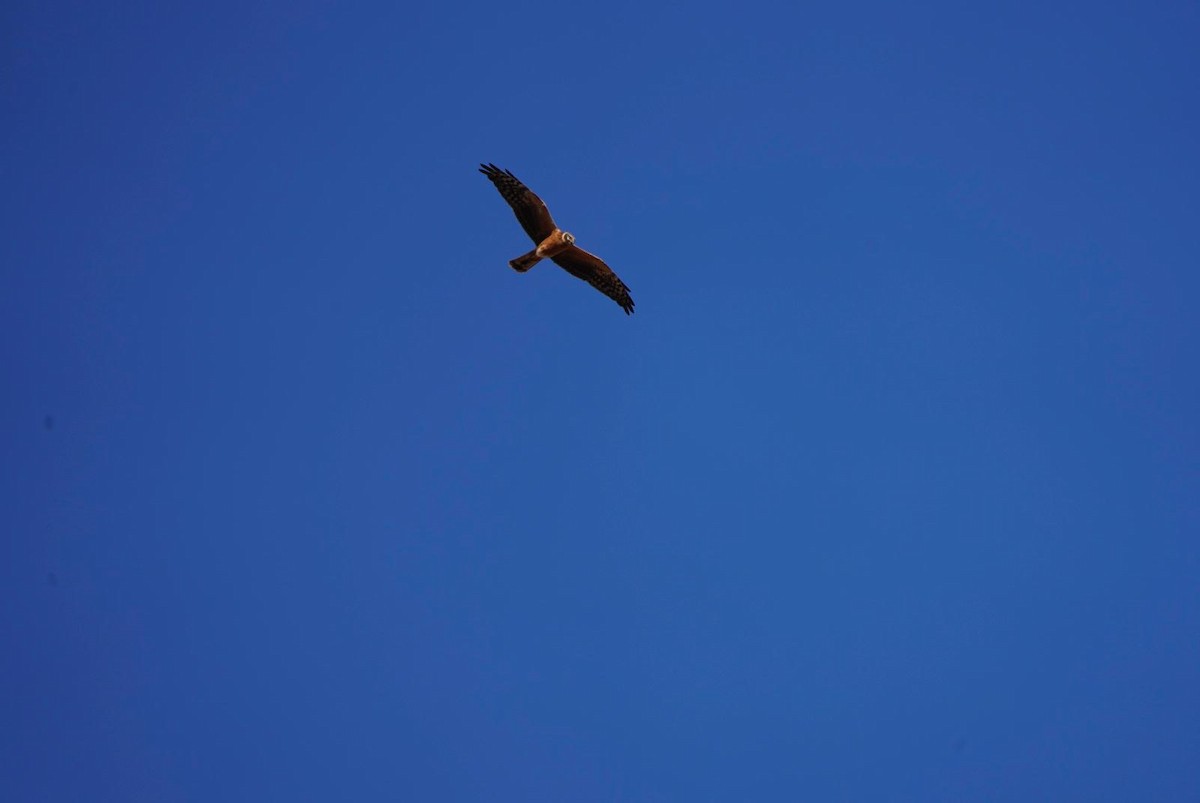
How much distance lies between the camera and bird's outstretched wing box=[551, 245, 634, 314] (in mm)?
18250

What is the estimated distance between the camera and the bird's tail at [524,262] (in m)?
17.2

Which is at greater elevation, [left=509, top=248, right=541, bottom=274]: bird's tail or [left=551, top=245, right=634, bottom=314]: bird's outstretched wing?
[left=551, top=245, right=634, bottom=314]: bird's outstretched wing

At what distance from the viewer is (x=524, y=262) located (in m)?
17.2

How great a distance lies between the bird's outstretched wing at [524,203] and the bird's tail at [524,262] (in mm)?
433

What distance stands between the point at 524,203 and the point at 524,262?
0.91m

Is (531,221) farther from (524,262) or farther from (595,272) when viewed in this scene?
(595,272)

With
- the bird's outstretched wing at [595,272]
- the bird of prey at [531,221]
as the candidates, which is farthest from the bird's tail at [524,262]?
the bird's outstretched wing at [595,272]

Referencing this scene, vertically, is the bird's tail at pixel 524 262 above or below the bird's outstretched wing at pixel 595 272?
below

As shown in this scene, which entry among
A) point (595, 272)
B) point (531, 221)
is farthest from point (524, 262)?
point (595, 272)

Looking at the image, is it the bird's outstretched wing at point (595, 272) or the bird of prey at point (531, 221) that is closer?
the bird of prey at point (531, 221)

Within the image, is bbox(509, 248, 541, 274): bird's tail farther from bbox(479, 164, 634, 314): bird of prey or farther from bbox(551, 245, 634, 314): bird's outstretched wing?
bbox(551, 245, 634, 314): bird's outstretched wing

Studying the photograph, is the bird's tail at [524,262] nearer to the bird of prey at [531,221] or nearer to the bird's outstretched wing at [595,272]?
the bird of prey at [531,221]

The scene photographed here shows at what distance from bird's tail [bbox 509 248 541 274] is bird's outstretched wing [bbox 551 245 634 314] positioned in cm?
76

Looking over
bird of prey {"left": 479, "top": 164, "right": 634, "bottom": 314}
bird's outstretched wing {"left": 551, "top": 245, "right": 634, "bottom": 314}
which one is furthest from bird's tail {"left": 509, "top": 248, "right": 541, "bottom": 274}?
bird's outstretched wing {"left": 551, "top": 245, "right": 634, "bottom": 314}
